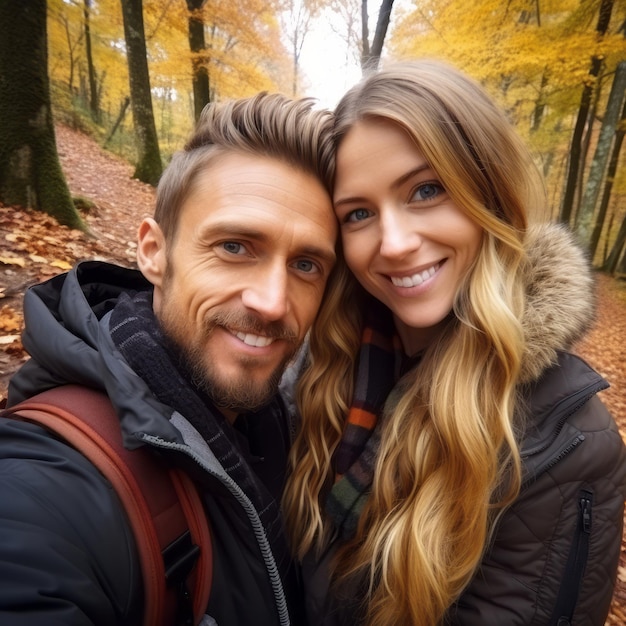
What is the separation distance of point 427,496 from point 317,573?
25.0 inches

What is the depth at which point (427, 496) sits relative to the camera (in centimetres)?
161

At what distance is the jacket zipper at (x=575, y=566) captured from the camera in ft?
4.39

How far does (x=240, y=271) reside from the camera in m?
1.64

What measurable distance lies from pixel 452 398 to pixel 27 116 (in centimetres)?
577

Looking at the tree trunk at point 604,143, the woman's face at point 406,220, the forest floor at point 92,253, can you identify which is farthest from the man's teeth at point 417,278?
the tree trunk at point 604,143

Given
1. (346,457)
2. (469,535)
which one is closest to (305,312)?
(346,457)

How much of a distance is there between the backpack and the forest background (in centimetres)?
187

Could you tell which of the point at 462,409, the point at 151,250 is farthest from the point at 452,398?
the point at 151,250

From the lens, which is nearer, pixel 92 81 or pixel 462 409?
pixel 462 409

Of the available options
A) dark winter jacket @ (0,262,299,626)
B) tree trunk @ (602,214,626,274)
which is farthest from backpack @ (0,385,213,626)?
tree trunk @ (602,214,626,274)

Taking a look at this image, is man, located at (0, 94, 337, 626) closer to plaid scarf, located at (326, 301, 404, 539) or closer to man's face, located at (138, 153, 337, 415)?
man's face, located at (138, 153, 337, 415)

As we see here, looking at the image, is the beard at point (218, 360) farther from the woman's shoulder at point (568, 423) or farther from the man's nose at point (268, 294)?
the woman's shoulder at point (568, 423)

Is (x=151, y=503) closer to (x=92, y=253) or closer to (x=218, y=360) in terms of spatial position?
(x=218, y=360)

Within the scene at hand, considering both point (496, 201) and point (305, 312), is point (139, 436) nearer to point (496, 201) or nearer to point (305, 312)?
point (305, 312)
